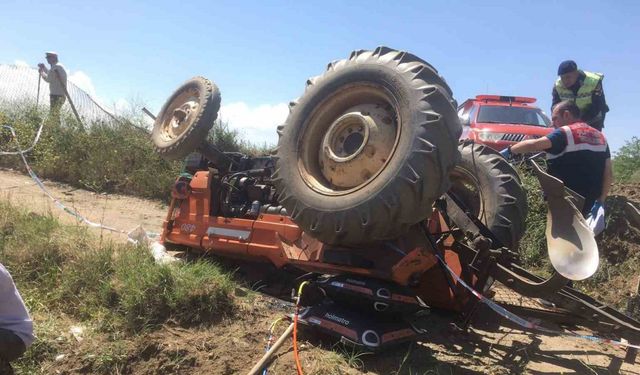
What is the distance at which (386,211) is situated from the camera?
2.95 meters

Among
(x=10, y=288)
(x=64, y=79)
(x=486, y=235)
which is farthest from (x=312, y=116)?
(x=64, y=79)

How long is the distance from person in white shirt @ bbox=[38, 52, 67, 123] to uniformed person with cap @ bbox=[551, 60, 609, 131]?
974cm

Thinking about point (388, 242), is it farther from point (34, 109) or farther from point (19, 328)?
point (34, 109)

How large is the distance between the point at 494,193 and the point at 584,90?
179 centimetres

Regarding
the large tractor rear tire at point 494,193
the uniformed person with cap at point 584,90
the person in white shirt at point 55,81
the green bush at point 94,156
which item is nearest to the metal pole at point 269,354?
the large tractor rear tire at point 494,193

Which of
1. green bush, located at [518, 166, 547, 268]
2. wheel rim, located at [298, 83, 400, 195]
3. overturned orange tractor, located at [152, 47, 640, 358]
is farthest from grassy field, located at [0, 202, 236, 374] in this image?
green bush, located at [518, 166, 547, 268]

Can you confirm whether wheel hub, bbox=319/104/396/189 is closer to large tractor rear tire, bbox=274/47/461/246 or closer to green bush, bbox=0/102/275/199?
large tractor rear tire, bbox=274/47/461/246

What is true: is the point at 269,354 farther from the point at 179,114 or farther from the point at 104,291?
the point at 179,114

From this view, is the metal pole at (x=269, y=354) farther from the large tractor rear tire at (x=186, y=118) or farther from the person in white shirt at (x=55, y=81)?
the person in white shirt at (x=55, y=81)

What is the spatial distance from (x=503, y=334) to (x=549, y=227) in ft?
4.09

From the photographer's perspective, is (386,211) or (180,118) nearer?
(386,211)

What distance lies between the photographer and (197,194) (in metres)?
4.79

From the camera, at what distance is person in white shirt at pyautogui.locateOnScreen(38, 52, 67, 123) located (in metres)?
10.9

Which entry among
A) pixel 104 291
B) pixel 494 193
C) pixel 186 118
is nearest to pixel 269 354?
pixel 104 291
